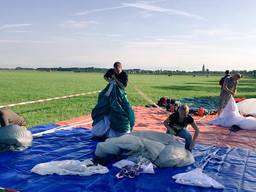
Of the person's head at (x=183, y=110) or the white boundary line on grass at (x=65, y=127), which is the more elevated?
the person's head at (x=183, y=110)

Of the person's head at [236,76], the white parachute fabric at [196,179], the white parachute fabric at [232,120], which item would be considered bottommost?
the white parachute fabric at [196,179]

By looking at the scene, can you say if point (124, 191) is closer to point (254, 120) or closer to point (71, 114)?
point (254, 120)

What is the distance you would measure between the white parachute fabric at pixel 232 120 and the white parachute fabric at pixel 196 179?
5.42m

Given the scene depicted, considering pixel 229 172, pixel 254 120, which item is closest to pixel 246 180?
pixel 229 172

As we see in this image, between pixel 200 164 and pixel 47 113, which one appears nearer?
pixel 200 164

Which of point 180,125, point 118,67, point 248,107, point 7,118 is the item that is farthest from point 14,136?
point 248,107

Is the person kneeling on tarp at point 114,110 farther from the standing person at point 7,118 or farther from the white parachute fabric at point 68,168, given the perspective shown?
the white parachute fabric at point 68,168

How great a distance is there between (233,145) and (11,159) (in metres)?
4.78

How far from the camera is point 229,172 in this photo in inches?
259

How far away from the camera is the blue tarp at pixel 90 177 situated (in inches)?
223

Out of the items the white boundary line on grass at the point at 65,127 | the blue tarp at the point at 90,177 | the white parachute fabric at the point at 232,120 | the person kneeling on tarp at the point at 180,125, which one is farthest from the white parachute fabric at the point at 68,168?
the white parachute fabric at the point at 232,120

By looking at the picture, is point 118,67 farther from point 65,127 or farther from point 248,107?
point 248,107

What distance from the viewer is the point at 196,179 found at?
233 inches

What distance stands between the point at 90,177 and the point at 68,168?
458 mm
